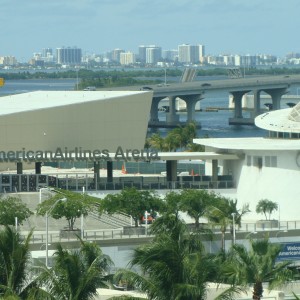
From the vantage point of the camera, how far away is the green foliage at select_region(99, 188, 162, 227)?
1753 inches

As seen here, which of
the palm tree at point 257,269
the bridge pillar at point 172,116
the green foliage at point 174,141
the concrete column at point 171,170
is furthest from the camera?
the bridge pillar at point 172,116

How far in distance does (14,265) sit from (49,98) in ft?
139

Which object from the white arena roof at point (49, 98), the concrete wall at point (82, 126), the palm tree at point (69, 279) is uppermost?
the palm tree at point (69, 279)

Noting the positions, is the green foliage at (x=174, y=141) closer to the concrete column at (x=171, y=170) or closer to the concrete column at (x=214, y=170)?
the concrete column at (x=171, y=170)

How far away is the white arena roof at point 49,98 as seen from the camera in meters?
60.3

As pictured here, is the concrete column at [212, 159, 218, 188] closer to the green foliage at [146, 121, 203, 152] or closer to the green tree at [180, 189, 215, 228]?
the green tree at [180, 189, 215, 228]

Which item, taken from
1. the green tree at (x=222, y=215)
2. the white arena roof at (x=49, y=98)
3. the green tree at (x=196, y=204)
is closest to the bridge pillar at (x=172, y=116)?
the white arena roof at (x=49, y=98)

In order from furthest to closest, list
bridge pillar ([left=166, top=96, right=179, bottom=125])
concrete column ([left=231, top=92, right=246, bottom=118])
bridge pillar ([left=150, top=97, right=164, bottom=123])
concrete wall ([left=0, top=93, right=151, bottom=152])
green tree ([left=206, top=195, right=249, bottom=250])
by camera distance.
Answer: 1. concrete column ([left=231, top=92, right=246, bottom=118])
2. bridge pillar ([left=150, top=97, right=164, bottom=123])
3. bridge pillar ([left=166, top=96, right=179, bottom=125])
4. concrete wall ([left=0, top=93, right=151, bottom=152])
5. green tree ([left=206, top=195, right=249, bottom=250])

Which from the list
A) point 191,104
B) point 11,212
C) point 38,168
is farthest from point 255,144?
point 191,104

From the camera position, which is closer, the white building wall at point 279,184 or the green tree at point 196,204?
the green tree at point 196,204

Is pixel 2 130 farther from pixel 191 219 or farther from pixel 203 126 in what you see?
pixel 203 126

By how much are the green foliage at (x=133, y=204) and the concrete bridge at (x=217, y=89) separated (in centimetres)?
8613

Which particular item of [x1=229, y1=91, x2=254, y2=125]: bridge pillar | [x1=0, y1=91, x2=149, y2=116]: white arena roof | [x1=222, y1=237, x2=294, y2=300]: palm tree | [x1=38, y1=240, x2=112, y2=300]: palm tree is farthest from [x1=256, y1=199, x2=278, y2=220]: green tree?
[x1=229, y1=91, x2=254, y2=125]: bridge pillar

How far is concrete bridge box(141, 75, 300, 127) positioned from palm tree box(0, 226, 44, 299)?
354 feet
